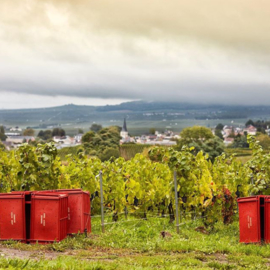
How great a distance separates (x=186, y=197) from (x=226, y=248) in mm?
5067

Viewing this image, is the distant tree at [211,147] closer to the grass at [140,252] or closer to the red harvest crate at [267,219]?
the grass at [140,252]

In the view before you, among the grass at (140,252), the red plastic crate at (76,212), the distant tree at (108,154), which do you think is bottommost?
the distant tree at (108,154)

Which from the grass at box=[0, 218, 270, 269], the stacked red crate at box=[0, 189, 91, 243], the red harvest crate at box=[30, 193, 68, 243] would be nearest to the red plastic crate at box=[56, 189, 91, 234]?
the grass at box=[0, 218, 270, 269]

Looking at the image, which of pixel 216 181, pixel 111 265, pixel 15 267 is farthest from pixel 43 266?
pixel 216 181

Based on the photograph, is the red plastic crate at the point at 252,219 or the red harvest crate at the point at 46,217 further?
the red plastic crate at the point at 252,219

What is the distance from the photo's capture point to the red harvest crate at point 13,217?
45.0 ft

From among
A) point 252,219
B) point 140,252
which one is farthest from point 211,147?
point 140,252

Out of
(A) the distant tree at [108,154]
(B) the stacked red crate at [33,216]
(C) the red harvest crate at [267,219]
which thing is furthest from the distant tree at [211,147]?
(B) the stacked red crate at [33,216]

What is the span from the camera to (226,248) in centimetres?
1330

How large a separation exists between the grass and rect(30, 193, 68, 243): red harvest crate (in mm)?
433

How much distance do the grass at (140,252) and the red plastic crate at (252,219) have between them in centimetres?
43

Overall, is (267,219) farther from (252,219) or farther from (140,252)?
(140,252)

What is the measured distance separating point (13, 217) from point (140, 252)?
3.47m

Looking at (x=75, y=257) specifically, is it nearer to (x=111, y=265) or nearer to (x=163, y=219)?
(x=111, y=265)
